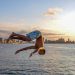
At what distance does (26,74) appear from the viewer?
175 feet

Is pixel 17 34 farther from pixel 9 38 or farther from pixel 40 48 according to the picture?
pixel 40 48

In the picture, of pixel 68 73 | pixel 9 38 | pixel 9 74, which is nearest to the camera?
pixel 9 38

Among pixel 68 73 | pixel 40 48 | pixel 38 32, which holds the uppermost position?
pixel 38 32

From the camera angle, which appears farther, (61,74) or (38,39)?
(61,74)

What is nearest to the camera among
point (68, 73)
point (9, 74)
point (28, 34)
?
point (28, 34)

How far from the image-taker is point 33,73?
55.1 m

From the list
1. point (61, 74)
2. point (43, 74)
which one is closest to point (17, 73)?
point (43, 74)

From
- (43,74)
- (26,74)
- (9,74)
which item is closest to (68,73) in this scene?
(43,74)

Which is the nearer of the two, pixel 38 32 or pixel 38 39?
pixel 38 32

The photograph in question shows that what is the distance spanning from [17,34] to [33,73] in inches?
1548

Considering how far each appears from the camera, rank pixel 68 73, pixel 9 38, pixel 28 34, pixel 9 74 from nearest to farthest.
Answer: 1. pixel 9 38
2. pixel 28 34
3. pixel 9 74
4. pixel 68 73

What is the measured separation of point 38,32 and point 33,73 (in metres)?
39.2

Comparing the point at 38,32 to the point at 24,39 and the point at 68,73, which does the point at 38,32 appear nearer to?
the point at 24,39

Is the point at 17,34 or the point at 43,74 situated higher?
the point at 17,34
